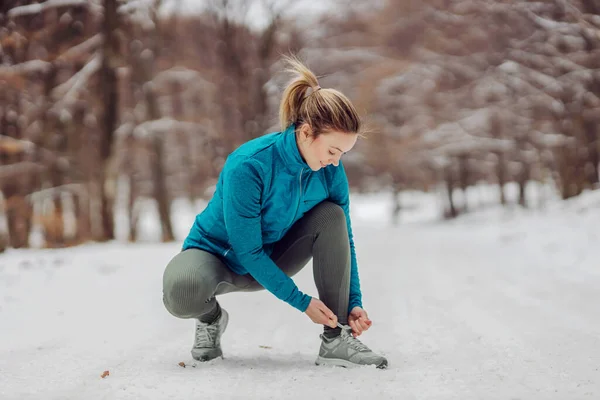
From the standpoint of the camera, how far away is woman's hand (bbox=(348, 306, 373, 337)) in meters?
2.39

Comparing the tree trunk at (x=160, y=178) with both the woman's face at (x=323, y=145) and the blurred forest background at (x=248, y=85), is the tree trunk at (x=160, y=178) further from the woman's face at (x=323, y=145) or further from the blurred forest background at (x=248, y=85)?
the woman's face at (x=323, y=145)

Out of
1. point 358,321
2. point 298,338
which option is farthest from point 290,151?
point 298,338

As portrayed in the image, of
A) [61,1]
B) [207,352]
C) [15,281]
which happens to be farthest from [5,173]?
[207,352]

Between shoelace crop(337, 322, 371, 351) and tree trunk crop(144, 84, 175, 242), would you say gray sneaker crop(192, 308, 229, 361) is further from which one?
tree trunk crop(144, 84, 175, 242)

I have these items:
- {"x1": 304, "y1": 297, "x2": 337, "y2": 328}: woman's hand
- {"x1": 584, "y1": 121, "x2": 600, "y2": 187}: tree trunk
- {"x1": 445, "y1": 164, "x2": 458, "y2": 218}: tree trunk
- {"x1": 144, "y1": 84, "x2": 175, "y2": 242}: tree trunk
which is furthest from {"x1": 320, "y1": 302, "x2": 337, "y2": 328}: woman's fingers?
{"x1": 445, "y1": 164, "x2": 458, "y2": 218}: tree trunk

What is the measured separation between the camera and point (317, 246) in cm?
248

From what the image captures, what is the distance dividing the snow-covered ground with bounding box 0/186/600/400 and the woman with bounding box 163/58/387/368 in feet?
0.72

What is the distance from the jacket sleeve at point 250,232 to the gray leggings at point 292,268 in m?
0.20

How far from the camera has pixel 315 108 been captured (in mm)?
2205

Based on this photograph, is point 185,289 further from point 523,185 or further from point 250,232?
point 523,185

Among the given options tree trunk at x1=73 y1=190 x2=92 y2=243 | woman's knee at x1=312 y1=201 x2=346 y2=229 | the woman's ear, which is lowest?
tree trunk at x1=73 y1=190 x2=92 y2=243

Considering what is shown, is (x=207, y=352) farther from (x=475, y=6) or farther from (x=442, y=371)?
(x=475, y=6)

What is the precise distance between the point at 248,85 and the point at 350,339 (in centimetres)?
1202

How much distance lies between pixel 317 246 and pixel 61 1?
28.9 feet
